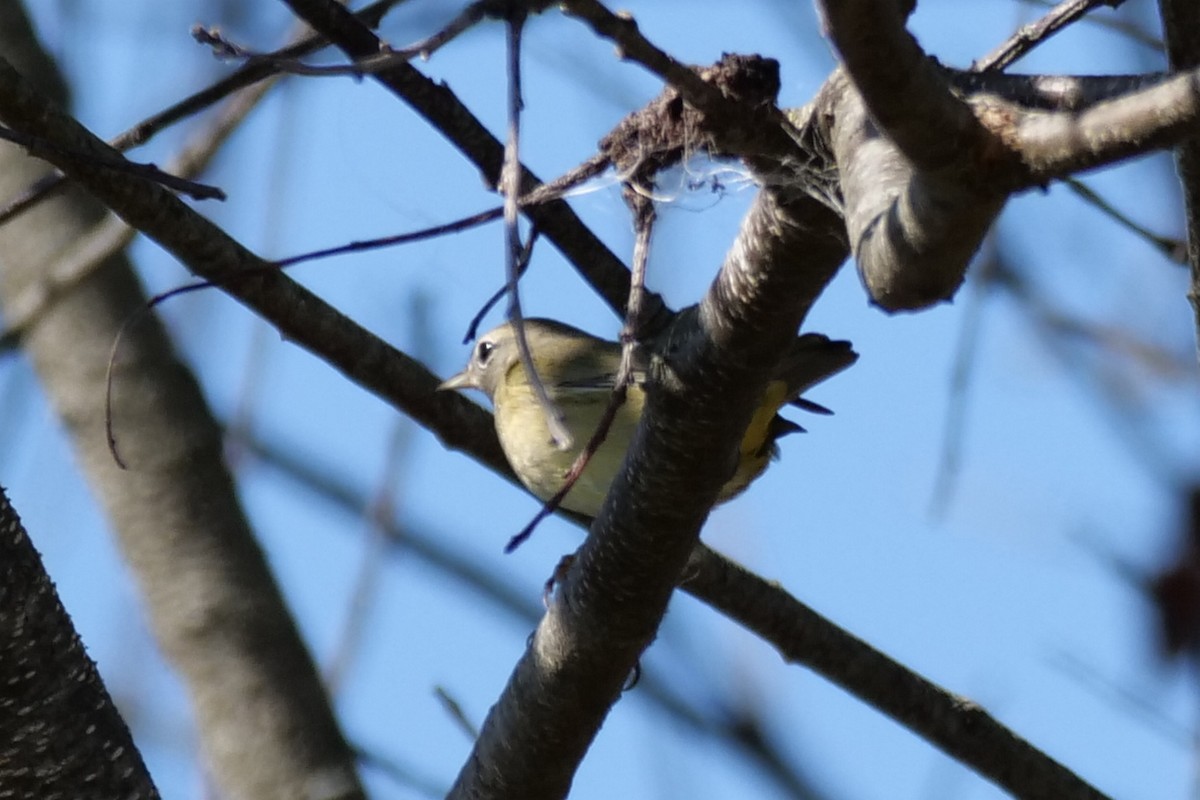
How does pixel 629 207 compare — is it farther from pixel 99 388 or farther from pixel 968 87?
pixel 99 388

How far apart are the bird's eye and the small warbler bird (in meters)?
0.21

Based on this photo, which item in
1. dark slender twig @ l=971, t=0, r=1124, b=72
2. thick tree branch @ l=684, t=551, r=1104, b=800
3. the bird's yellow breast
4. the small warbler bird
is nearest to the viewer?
dark slender twig @ l=971, t=0, r=1124, b=72

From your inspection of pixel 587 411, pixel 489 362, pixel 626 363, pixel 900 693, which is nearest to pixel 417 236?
pixel 626 363

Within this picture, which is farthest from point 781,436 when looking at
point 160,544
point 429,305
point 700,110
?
point 700,110

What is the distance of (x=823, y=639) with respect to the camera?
2686mm

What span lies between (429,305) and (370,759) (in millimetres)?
1203

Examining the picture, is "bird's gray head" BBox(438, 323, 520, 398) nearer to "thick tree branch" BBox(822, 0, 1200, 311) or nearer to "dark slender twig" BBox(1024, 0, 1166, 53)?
"dark slender twig" BBox(1024, 0, 1166, 53)

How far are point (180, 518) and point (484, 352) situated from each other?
6.44 ft

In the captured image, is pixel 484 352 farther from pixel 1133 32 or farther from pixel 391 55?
pixel 391 55

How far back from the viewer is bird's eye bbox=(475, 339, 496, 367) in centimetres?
542

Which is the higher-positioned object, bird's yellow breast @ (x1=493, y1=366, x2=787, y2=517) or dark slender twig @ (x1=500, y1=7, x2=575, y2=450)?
bird's yellow breast @ (x1=493, y1=366, x2=787, y2=517)

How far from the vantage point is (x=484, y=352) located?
5473 millimetres

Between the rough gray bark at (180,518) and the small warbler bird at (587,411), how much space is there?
2.11 feet

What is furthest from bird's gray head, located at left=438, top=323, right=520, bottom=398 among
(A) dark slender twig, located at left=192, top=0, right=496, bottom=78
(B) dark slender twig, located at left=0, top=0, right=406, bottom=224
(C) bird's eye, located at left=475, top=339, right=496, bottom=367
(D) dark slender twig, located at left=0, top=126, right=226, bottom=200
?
(A) dark slender twig, located at left=192, top=0, right=496, bottom=78
